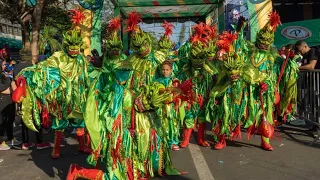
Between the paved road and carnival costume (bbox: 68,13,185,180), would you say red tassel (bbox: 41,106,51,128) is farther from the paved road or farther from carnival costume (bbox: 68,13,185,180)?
carnival costume (bbox: 68,13,185,180)

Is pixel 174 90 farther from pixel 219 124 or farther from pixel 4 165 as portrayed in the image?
pixel 4 165

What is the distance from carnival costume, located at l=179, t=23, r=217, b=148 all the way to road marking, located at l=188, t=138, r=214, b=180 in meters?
0.16

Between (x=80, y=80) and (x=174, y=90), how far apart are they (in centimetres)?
214

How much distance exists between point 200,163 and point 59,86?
7.10ft

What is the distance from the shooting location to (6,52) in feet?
21.9

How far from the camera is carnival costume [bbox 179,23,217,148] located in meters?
5.33

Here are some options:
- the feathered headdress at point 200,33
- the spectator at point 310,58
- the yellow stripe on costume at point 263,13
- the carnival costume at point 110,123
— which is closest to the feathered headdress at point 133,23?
the feathered headdress at point 200,33

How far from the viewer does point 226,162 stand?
471 centimetres

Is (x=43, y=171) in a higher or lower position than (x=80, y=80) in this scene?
lower

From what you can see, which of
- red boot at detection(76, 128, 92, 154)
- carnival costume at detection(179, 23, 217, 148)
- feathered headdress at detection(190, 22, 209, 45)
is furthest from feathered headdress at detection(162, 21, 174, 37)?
red boot at detection(76, 128, 92, 154)

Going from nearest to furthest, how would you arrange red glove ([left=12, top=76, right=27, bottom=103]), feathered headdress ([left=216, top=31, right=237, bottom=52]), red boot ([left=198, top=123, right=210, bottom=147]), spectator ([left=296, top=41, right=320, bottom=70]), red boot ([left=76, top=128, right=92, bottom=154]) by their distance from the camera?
red glove ([left=12, top=76, right=27, bottom=103]) → red boot ([left=76, top=128, right=92, bottom=154]) → red boot ([left=198, top=123, right=210, bottom=147]) → feathered headdress ([left=216, top=31, right=237, bottom=52]) → spectator ([left=296, top=41, right=320, bottom=70])

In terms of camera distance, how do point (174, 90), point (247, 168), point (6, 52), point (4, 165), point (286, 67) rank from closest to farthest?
1. point (174, 90)
2. point (247, 168)
3. point (4, 165)
4. point (286, 67)
5. point (6, 52)

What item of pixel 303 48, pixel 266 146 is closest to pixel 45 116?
pixel 266 146

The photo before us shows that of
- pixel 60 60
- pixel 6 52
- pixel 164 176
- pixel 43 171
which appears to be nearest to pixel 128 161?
pixel 164 176
